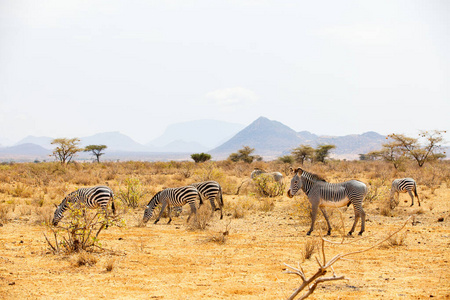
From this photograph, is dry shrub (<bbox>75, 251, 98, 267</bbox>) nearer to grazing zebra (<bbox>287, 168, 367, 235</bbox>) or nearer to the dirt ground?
the dirt ground

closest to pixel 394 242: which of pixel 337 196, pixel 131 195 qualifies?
pixel 337 196

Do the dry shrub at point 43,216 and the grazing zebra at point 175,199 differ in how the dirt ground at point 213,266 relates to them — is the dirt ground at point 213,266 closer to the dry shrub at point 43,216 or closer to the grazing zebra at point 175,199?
the dry shrub at point 43,216

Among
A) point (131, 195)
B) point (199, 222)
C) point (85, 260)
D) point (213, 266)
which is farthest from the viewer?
point (131, 195)

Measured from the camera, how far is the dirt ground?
17.9 feet

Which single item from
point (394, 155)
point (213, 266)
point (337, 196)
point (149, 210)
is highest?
point (394, 155)

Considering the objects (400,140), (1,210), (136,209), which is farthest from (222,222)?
(400,140)

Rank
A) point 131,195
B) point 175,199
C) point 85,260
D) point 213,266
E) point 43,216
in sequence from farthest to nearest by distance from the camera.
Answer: point 131,195
point 175,199
point 43,216
point 213,266
point 85,260

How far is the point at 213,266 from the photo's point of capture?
22.4 feet

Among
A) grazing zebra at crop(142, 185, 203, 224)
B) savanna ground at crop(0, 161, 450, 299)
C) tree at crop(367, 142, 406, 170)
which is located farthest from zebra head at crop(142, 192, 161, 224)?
tree at crop(367, 142, 406, 170)

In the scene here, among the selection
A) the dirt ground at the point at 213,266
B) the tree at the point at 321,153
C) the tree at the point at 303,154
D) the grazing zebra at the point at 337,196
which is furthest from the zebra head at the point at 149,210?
the tree at the point at 321,153

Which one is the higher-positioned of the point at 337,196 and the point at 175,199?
the point at 337,196

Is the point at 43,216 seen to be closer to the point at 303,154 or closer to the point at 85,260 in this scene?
the point at 85,260

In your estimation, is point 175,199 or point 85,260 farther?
point 175,199

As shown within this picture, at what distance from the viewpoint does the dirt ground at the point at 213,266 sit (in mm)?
5441
